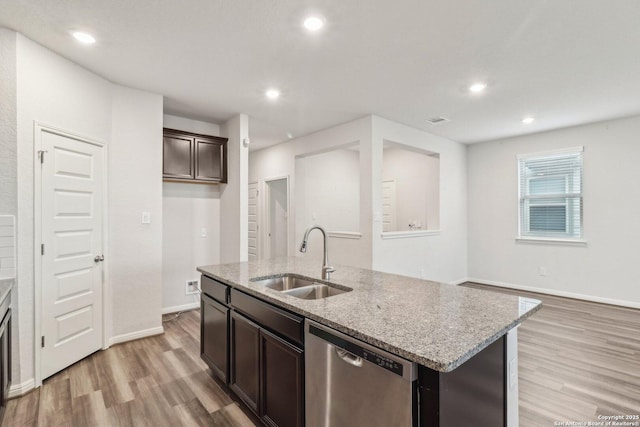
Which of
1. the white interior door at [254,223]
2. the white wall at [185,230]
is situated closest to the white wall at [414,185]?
the white interior door at [254,223]

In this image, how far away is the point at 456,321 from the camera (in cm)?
139

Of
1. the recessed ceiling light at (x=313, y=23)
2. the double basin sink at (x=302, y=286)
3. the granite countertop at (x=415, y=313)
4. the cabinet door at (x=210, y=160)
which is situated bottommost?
the double basin sink at (x=302, y=286)

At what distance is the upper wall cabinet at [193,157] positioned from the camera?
399 centimetres

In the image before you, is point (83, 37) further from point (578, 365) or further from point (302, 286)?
point (578, 365)

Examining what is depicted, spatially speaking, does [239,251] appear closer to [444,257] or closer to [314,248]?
[314,248]

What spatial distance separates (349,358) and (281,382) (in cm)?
62

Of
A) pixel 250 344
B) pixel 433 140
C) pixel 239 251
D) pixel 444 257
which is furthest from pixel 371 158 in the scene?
pixel 250 344

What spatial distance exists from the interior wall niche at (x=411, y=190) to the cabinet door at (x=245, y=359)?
4161 mm

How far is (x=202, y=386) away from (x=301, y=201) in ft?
11.9

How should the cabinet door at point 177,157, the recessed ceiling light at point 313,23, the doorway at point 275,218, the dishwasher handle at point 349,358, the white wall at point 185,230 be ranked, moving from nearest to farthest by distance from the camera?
1. the dishwasher handle at point 349,358
2. the recessed ceiling light at point 313,23
3. the cabinet door at point 177,157
4. the white wall at point 185,230
5. the doorway at point 275,218

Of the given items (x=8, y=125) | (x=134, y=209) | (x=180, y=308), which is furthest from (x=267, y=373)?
(x=180, y=308)

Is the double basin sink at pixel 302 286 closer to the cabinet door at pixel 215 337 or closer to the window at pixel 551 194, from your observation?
the cabinet door at pixel 215 337

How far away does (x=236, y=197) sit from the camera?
4.22 metres

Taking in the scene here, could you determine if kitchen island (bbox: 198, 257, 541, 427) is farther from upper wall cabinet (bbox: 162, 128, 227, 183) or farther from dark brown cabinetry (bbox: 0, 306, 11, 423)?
upper wall cabinet (bbox: 162, 128, 227, 183)
